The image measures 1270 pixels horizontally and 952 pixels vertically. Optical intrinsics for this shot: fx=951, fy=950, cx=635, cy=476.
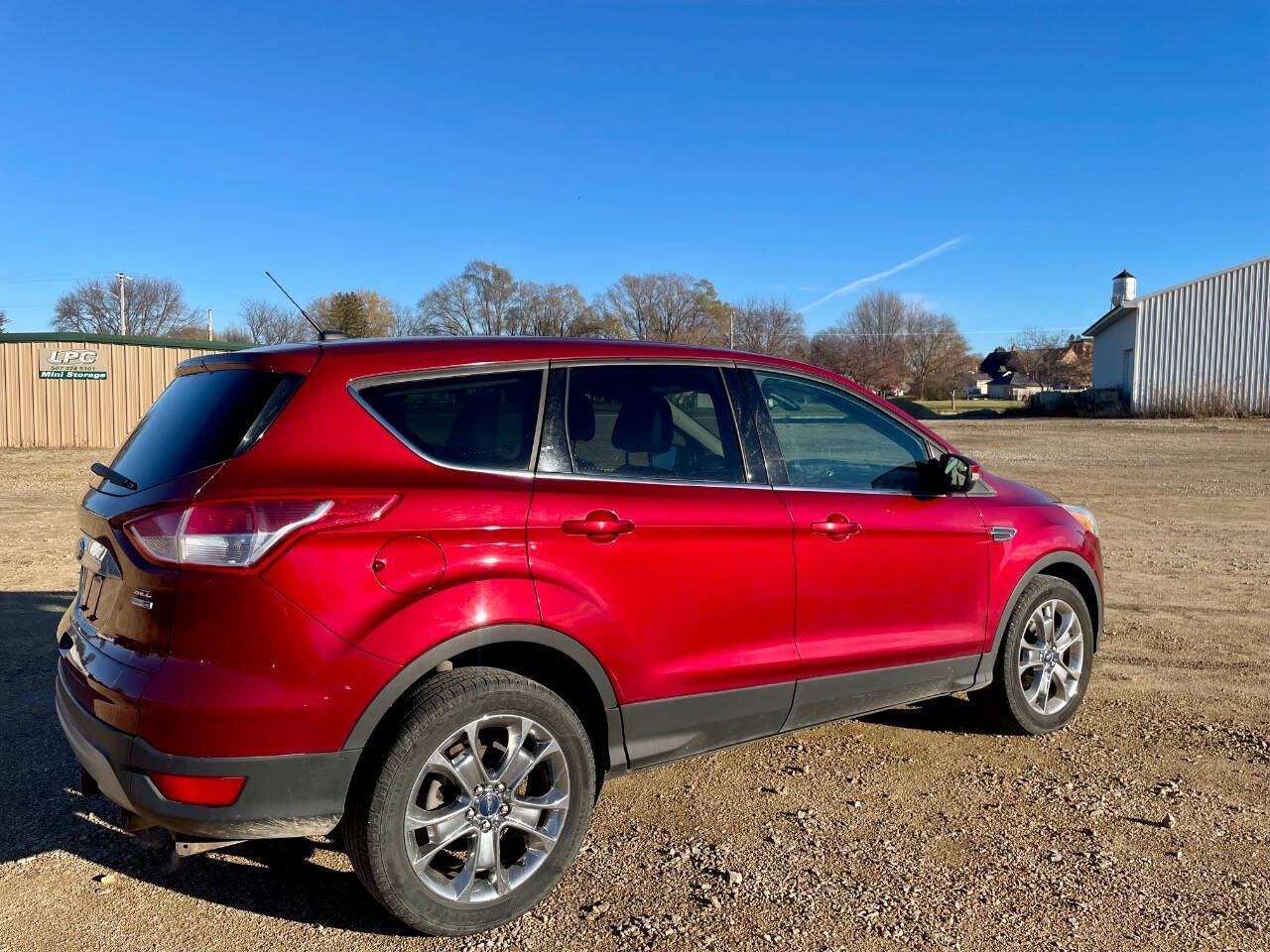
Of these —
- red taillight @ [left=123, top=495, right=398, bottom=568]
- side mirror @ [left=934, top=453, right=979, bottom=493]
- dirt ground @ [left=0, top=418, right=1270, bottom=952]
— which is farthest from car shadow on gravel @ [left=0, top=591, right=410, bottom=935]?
side mirror @ [left=934, top=453, right=979, bottom=493]

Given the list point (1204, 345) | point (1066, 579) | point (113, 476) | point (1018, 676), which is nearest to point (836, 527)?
point (1018, 676)

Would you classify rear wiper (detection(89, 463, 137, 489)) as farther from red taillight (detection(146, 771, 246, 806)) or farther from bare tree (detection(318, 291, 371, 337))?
bare tree (detection(318, 291, 371, 337))

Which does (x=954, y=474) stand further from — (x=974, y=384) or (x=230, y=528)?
(x=974, y=384)

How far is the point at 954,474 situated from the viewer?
422 centimetres

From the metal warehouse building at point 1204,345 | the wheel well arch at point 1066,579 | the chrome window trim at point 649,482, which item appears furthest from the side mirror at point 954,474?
the metal warehouse building at point 1204,345

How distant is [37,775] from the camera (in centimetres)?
416

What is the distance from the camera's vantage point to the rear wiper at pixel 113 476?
2.99 meters

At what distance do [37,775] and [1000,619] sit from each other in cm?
437

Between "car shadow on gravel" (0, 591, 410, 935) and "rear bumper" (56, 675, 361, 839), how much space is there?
54cm

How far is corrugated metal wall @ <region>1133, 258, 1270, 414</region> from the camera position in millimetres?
37750

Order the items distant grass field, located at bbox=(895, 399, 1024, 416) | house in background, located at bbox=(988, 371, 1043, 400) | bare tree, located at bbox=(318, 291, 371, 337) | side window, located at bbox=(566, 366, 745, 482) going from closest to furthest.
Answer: side window, located at bbox=(566, 366, 745, 482)
bare tree, located at bbox=(318, 291, 371, 337)
distant grass field, located at bbox=(895, 399, 1024, 416)
house in background, located at bbox=(988, 371, 1043, 400)

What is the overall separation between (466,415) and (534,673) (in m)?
0.89

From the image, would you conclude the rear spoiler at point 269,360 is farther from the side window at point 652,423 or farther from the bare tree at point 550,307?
the bare tree at point 550,307

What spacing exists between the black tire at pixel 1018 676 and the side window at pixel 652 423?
1.79 meters
